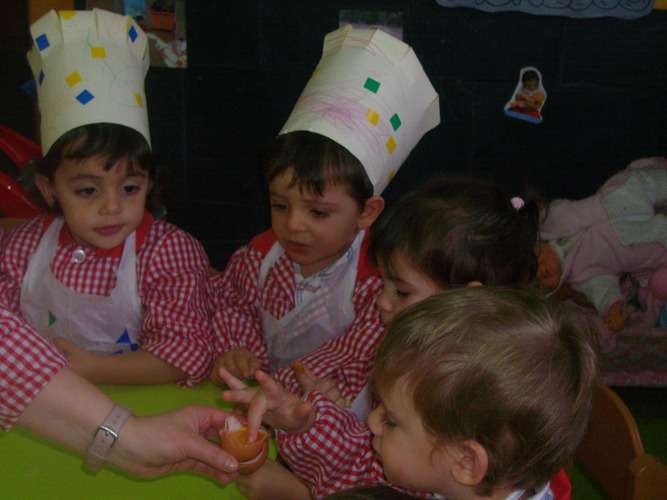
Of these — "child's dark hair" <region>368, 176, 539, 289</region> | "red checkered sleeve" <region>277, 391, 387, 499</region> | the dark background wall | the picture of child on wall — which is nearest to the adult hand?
"red checkered sleeve" <region>277, 391, 387, 499</region>

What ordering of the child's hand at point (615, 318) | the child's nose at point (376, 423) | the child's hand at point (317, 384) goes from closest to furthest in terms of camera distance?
the child's nose at point (376, 423)
the child's hand at point (317, 384)
the child's hand at point (615, 318)

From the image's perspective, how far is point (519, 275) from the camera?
45.0 inches

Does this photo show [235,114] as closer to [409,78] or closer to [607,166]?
[409,78]

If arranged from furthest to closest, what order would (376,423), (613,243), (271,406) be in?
1. (613,243)
2. (271,406)
3. (376,423)

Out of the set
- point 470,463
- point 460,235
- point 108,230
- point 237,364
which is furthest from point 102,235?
point 470,463

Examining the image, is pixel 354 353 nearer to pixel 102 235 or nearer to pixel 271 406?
pixel 271 406

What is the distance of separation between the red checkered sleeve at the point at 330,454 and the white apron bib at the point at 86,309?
0.52 metres

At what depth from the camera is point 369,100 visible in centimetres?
121

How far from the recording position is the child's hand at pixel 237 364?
1158 millimetres

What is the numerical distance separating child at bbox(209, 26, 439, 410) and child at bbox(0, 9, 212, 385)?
11 centimetres

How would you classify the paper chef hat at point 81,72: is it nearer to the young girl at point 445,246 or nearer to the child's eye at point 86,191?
the child's eye at point 86,191

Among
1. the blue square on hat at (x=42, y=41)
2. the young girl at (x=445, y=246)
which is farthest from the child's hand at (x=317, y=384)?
the blue square on hat at (x=42, y=41)

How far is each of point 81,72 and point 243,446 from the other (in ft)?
2.75

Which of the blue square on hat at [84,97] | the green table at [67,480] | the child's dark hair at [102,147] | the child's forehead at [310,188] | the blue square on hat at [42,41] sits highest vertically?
the blue square on hat at [42,41]
